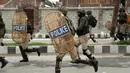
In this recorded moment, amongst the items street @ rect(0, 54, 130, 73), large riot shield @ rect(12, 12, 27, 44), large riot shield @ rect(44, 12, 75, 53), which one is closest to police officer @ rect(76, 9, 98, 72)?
street @ rect(0, 54, 130, 73)

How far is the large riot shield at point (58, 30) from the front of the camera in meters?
8.45

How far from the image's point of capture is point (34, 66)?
1170 cm

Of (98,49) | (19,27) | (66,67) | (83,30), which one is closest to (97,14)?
(98,49)

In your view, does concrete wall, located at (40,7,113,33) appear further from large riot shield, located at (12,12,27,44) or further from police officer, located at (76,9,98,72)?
police officer, located at (76,9,98,72)

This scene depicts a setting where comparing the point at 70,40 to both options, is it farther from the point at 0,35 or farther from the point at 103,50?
the point at 103,50

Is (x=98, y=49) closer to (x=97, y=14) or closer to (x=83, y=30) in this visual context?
(x=83, y=30)

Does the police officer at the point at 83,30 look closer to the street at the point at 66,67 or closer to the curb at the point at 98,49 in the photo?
the street at the point at 66,67

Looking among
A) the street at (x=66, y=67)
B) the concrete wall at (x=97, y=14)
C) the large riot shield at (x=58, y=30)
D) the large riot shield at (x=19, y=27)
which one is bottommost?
the concrete wall at (x=97, y=14)

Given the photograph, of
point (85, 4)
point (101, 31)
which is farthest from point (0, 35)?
point (85, 4)

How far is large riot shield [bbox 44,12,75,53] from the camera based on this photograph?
8.45 metres

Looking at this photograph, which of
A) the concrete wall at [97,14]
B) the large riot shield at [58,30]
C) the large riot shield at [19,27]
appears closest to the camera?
the large riot shield at [58,30]

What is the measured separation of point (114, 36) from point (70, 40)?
10116mm

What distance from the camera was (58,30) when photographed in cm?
844

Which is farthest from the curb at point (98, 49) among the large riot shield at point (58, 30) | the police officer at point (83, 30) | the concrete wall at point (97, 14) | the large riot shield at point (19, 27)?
the concrete wall at point (97, 14)
